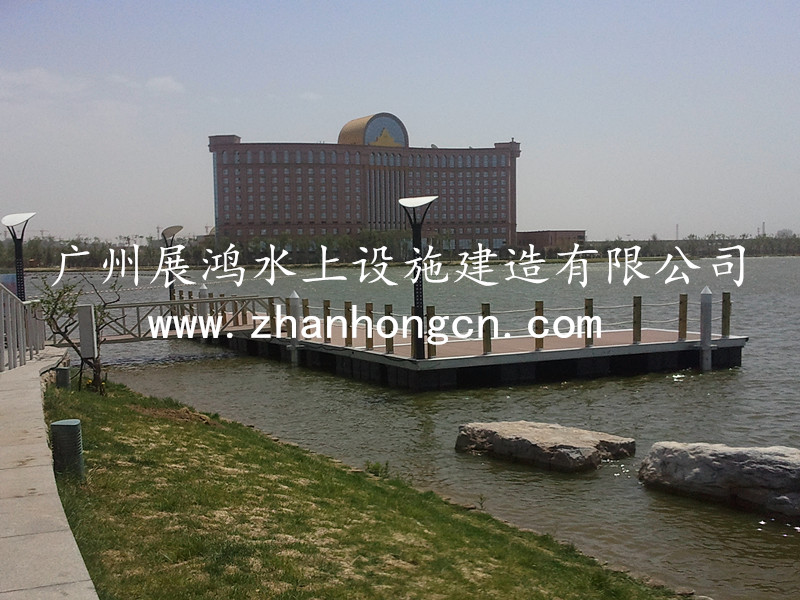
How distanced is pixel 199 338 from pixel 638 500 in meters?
25.7

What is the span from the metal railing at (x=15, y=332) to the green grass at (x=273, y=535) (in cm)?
300

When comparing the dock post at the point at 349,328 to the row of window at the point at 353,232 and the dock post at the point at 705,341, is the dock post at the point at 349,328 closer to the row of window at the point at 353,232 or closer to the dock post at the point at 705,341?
the dock post at the point at 705,341

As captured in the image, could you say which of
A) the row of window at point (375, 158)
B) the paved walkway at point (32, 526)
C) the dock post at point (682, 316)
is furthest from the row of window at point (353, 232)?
the paved walkway at point (32, 526)

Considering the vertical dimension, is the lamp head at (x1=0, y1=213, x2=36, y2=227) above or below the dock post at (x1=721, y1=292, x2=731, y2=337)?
above

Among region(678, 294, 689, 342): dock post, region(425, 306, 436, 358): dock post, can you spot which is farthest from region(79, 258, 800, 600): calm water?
region(678, 294, 689, 342): dock post

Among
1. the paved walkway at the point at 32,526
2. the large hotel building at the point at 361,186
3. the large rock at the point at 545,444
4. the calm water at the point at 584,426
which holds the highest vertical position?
the large hotel building at the point at 361,186

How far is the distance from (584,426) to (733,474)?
579 centimetres

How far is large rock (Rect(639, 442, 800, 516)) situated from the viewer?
10.4m

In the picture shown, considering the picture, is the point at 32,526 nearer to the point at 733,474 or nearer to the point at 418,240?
the point at 733,474

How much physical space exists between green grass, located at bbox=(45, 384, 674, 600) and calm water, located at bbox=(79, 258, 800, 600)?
122cm

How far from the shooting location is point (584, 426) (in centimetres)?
1661

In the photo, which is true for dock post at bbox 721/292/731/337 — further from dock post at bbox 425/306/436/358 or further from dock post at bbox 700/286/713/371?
dock post at bbox 425/306/436/358

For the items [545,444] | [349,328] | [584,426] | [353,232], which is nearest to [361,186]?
[353,232]

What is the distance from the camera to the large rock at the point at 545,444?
12586 millimetres
